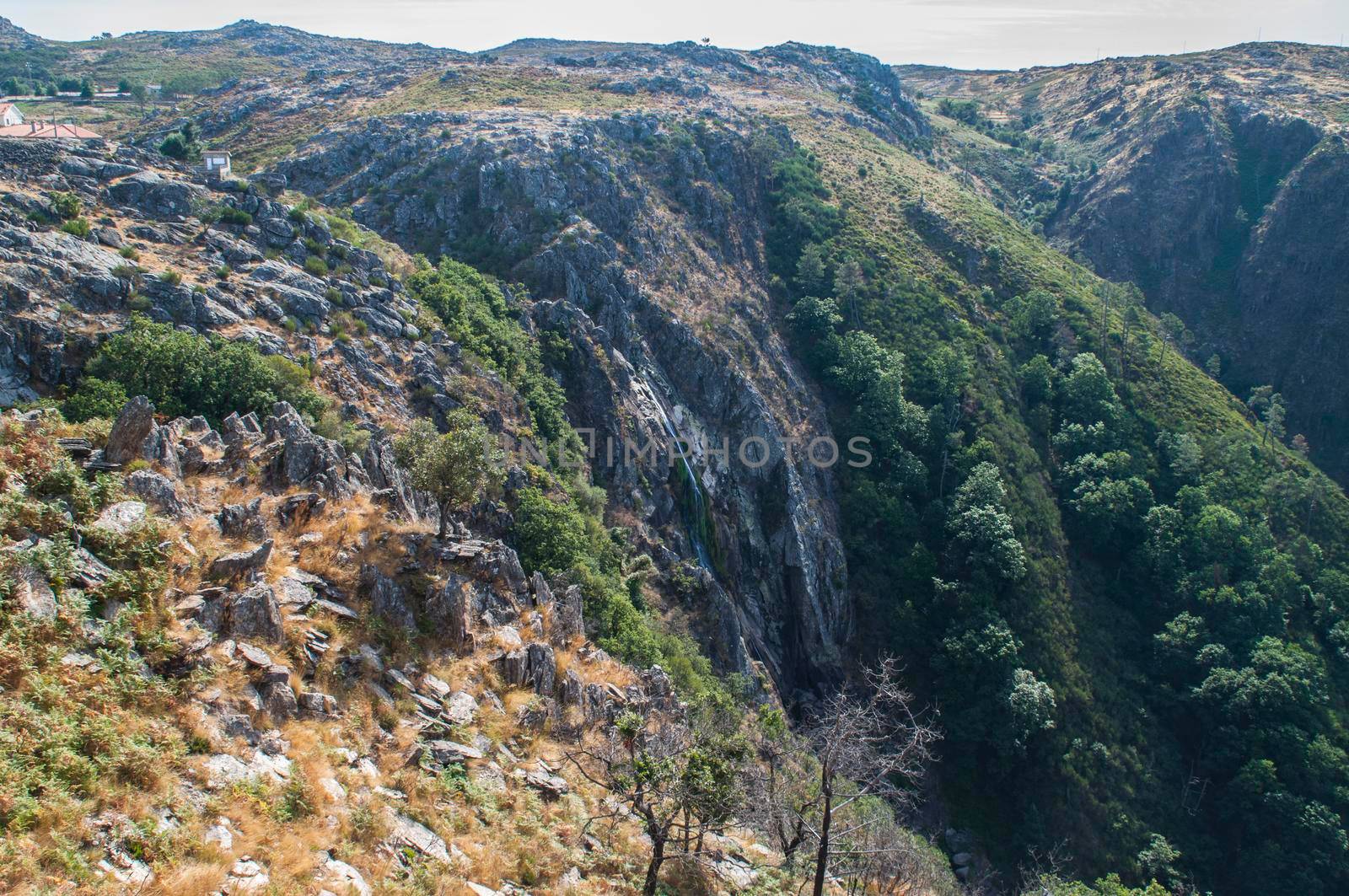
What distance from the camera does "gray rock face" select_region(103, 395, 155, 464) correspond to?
17.6 metres

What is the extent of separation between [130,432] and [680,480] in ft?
121

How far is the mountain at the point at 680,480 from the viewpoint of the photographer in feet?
54.1

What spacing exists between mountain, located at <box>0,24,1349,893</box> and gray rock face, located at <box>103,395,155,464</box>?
0.17 m

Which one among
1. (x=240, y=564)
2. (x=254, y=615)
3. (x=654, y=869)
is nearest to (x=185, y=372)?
(x=240, y=564)

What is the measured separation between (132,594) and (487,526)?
16.7 metres

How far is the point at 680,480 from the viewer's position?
51.6m

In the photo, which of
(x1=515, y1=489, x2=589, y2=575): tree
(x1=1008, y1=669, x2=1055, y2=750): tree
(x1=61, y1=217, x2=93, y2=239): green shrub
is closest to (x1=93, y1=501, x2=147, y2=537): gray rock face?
(x1=515, y1=489, x2=589, y2=575): tree

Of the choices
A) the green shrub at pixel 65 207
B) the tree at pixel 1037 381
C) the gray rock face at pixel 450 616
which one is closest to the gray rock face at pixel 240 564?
the gray rock face at pixel 450 616

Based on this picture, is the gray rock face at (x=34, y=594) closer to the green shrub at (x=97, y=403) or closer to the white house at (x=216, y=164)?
the green shrub at (x=97, y=403)

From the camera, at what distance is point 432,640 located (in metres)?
19.2

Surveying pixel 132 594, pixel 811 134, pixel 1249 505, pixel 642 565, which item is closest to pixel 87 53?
pixel 811 134

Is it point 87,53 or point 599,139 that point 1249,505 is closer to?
point 599,139

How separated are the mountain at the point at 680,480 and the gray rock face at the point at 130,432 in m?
0.17

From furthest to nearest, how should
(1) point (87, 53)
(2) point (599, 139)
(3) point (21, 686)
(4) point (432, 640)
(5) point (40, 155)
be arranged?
(1) point (87, 53) < (2) point (599, 139) < (5) point (40, 155) < (4) point (432, 640) < (3) point (21, 686)
